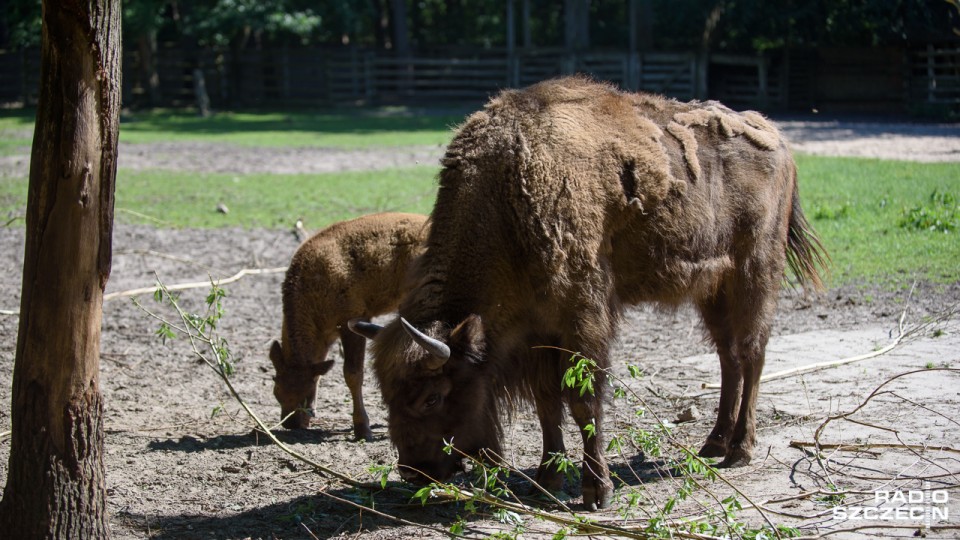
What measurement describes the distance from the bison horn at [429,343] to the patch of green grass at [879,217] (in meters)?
6.16

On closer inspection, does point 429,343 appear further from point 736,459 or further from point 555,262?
point 736,459

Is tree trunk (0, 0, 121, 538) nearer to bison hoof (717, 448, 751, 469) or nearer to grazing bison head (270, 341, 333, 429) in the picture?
grazing bison head (270, 341, 333, 429)

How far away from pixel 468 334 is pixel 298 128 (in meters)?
24.9

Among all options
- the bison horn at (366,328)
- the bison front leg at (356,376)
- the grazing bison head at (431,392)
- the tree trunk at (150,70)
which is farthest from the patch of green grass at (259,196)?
the tree trunk at (150,70)

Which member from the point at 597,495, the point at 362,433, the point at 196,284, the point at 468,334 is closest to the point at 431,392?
the point at 468,334

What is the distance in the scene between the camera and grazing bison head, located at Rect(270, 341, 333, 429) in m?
6.82

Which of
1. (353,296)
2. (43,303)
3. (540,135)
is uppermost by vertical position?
(540,135)

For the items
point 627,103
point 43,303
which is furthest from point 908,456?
point 43,303

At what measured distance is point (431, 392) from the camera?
16.1ft

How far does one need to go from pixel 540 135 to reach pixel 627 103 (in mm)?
874

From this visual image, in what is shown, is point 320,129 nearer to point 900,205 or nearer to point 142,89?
point 142,89

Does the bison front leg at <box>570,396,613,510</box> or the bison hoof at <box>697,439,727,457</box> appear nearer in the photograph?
the bison front leg at <box>570,396,613,510</box>

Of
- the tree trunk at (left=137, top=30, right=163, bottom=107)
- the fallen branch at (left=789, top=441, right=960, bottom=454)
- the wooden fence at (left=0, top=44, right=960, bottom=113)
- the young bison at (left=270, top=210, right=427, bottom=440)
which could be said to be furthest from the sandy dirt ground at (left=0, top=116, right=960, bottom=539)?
the tree trunk at (left=137, top=30, right=163, bottom=107)

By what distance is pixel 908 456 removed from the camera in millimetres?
5379
